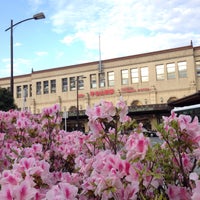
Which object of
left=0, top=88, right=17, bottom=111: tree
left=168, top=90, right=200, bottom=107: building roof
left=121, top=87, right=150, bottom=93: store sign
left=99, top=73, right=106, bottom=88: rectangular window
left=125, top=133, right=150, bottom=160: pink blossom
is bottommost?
left=125, top=133, right=150, bottom=160: pink blossom

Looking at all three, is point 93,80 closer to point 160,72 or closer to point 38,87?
point 160,72

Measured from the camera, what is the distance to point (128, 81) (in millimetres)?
52062

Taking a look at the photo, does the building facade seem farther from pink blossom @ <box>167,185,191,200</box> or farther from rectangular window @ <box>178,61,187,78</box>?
pink blossom @ <box>167,185,191,200</box>

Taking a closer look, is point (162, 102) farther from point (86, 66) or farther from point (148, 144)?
point (148, 144)

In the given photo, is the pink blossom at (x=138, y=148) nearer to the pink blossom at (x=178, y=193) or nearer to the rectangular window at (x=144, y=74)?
the pink blossom at (x=178, y=193)

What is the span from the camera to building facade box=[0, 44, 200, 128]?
1875 inches

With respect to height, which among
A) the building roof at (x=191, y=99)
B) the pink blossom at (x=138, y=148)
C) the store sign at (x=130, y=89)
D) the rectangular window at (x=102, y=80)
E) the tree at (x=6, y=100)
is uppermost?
the rectangular window at (x=102, y=80)

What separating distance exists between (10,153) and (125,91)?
→ 1923 inches

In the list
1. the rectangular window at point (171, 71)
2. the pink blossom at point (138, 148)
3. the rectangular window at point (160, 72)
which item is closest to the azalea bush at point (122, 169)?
the pink blossom at point (138, 148)

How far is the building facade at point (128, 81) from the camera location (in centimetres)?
4762

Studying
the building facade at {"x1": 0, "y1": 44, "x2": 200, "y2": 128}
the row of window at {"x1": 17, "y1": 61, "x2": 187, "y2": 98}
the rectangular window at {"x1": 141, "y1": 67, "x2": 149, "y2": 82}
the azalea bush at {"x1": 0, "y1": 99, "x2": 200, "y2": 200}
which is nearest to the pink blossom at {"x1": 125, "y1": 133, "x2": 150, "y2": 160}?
the azalea bush at {"x1": 0, "y1": 99, "x2": 200, "y2": 200}

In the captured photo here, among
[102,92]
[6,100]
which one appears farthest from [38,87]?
[6,100]

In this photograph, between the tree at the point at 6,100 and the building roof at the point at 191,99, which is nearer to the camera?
the tree at the point at 6,100

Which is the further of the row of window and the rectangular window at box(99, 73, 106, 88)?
the rectangular window at box(99, 73, 106, 88)
